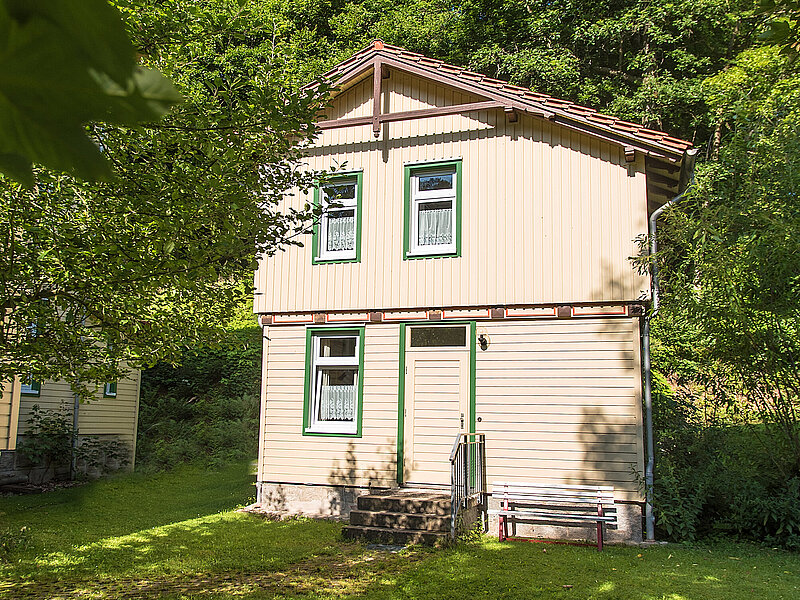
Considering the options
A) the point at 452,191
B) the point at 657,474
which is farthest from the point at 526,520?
the point at 452,191

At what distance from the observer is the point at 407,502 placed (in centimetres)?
1002

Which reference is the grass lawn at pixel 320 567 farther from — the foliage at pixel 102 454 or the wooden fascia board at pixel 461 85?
the wooden fascia board at pixel 461 85

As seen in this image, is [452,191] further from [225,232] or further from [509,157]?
[225,232]

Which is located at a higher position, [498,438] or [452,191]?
[452,191]

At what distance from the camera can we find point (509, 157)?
11.3 m

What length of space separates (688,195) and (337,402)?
20.4 ft

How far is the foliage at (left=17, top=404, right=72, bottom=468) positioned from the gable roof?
9.49 meters

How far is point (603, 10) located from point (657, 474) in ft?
50.1

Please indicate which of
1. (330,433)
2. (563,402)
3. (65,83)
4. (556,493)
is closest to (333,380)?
(330,433)

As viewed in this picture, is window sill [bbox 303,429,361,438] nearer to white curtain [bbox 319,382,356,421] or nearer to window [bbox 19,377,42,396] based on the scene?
white curtain [bbox 319,382,356,421]

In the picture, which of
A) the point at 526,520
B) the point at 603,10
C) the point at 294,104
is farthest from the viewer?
the point at 603,10

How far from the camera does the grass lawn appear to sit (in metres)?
7.14

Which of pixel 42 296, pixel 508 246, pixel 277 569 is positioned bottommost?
pixel 277 569

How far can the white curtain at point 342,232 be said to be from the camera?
1211 centimetres
